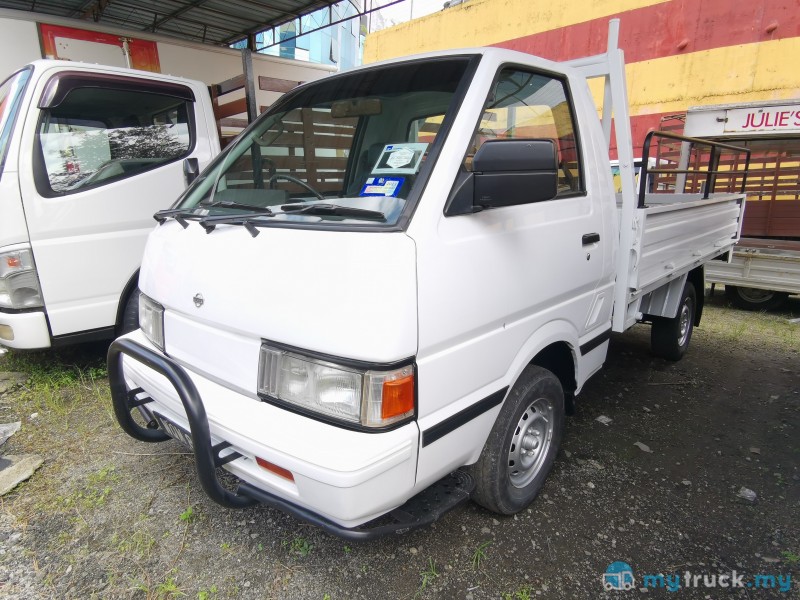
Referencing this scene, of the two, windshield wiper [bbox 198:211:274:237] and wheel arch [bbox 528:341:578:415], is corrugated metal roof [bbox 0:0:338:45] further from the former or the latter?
wheel arch [bbox 528:341:578:415]

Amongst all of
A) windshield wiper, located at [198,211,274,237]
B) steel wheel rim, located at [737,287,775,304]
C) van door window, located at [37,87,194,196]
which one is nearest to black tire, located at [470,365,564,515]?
windshield wiper, located at [198,211,274,237]

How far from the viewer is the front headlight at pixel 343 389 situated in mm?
1528

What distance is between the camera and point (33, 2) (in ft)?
23.6

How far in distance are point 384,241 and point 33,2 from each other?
884cm

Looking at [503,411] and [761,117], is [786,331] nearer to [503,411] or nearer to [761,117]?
[761,117]

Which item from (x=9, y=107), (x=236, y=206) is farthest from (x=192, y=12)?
(x=236, y=206)

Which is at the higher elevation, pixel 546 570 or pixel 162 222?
pixel 162 222

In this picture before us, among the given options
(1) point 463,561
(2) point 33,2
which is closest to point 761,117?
(1) point 463,561

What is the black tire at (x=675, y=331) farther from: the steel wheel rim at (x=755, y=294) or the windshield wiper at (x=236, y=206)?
the windshield wiper at (x=236, y=206)

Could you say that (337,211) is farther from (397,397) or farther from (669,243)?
(669,243)

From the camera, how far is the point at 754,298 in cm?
681

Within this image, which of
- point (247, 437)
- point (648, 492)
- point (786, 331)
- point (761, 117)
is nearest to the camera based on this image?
point (247, 437)

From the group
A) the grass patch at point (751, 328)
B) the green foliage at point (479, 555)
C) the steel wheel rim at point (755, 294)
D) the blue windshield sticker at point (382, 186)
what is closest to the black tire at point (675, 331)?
the grass patch at point (751, 328)

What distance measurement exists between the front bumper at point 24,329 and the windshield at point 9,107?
3.04ft
